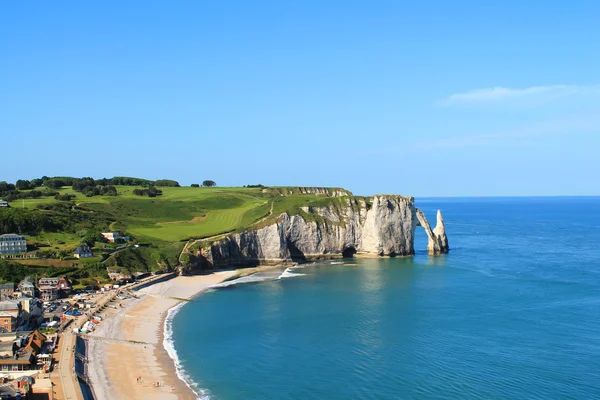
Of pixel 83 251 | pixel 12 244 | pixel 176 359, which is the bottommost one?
pixel 176 359

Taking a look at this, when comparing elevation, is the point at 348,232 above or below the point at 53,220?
below

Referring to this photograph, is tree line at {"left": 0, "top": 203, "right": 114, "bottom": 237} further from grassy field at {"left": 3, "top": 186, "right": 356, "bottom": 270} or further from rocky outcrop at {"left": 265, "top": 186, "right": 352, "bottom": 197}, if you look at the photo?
rocky outcrop at {"left": 265, "top": 186, "right": 352, "bottom": 197}

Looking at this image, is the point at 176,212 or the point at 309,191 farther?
the point at 309,191

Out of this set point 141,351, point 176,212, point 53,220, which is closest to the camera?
point 141,351

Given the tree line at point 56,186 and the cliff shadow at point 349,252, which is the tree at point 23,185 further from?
the cliff shadow at point 349,252

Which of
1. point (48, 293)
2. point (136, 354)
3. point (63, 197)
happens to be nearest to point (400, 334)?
point (136, 354)

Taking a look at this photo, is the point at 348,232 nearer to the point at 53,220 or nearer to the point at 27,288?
the point at 53,220
